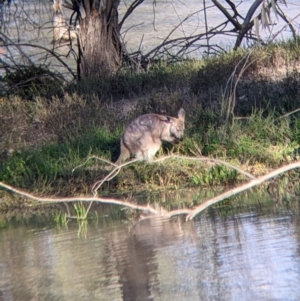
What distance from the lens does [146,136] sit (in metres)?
11.1

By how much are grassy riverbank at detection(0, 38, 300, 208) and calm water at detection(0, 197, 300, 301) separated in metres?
1.83

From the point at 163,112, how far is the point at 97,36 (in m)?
3.36

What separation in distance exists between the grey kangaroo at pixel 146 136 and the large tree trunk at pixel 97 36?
4.64 m

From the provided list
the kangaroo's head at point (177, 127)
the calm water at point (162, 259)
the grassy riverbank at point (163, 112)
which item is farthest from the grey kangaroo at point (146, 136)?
the calm water at point (162, 259)

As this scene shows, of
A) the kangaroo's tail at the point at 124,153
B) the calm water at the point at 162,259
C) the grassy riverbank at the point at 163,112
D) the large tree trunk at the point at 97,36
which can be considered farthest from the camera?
the large tree trunk at the point at 97,36

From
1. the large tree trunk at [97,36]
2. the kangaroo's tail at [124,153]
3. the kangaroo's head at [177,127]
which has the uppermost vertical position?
the large tree trunk at [97,36]

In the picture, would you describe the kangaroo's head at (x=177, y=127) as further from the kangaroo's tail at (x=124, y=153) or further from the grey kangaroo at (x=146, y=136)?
the kangaroo's tail at (x=124, y=153)

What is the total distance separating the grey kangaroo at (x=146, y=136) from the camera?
36.3ft

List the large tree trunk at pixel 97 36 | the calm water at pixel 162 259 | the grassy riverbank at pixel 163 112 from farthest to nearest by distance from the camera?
the large tree trunk at pixel 97 36, the grassy riverbank at pixel 163 112, the calm water at pixel 162 259

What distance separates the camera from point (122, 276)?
22.9 ft

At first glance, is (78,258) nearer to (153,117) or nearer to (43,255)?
(43,255)

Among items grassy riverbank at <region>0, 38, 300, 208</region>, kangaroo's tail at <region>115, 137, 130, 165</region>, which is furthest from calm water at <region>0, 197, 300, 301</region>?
kangaroo's tail at <region>115, 137, 130, 165</region>

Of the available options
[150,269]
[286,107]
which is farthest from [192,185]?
[150,269]

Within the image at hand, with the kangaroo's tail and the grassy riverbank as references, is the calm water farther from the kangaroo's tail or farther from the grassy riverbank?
the kangaroo's tail
